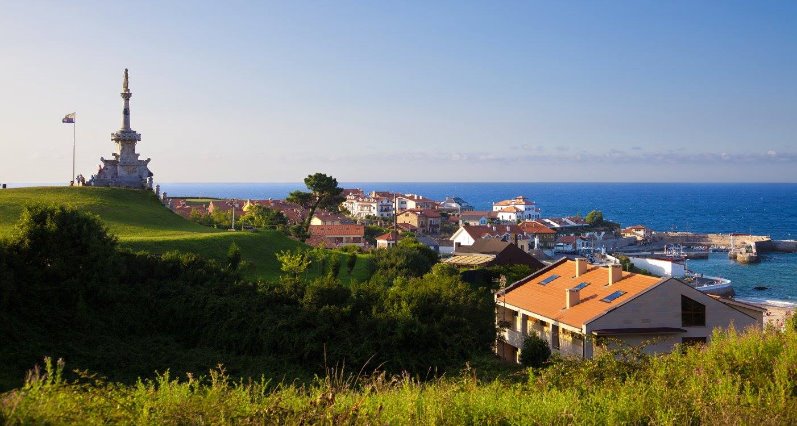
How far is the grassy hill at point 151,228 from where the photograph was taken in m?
33.1

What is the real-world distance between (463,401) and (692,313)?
16.7 m

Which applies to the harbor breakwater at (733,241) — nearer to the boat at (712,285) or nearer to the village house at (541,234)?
the village house at (541,234)

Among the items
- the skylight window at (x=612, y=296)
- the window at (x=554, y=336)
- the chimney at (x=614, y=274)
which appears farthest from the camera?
the chimney at (x=614, y=274)

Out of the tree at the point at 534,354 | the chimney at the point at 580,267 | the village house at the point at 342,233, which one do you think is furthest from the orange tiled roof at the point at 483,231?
the tree at the point at 534,354

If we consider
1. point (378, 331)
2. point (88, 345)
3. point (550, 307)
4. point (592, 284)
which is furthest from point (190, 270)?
point (592, 284)

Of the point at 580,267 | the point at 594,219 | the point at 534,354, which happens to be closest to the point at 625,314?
the point at 534,354

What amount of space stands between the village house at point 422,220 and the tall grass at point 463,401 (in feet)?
308

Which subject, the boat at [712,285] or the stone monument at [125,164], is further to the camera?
the boat at [712,285]

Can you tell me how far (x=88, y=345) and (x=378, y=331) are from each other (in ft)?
25.6

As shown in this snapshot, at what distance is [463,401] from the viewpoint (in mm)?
7184

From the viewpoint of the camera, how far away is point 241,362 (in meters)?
17.9

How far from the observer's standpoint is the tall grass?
587 centimetres

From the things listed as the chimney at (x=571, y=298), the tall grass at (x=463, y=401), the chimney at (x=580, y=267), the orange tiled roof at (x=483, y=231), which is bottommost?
the orange tiled roof at (x=483, y=231)

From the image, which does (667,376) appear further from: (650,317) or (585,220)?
(585,220)
